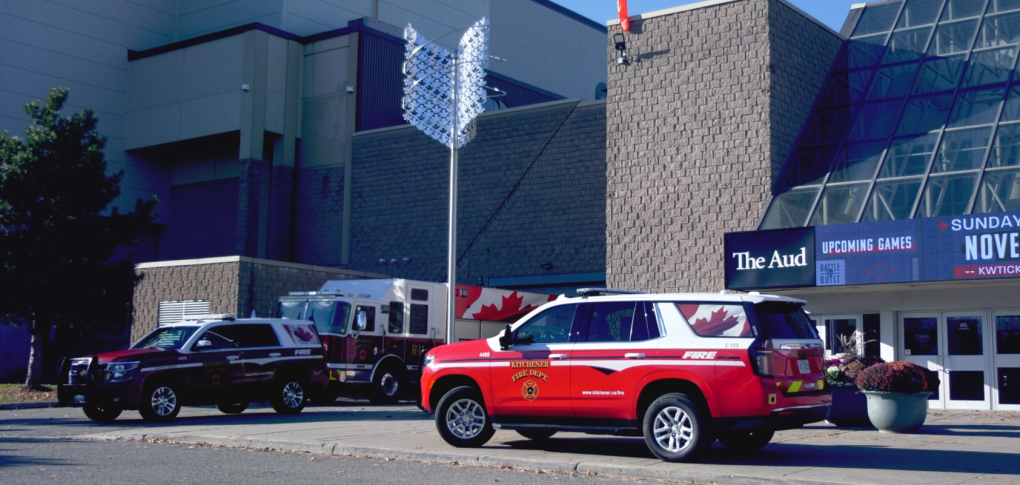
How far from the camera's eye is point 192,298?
28281mm

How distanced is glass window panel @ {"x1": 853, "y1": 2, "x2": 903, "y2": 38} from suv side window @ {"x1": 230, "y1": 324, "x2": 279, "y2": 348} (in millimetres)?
16567

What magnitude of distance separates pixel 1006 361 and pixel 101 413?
1757cm

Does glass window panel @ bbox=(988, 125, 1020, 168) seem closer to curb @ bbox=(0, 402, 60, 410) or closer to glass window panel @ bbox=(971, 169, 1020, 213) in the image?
glass window panel @ bbox=(971, 169, 1020, 213)

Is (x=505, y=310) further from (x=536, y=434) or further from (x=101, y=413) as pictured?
(x=536, y=434)

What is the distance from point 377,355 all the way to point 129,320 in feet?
43.4

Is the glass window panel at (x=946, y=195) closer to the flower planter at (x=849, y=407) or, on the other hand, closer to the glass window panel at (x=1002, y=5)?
the flower planter at (x=849, y=407)

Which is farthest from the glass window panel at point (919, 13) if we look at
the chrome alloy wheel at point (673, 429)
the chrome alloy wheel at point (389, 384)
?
the chrome alloy wheel at point (673, 429)

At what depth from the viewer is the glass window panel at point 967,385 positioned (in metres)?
19.9

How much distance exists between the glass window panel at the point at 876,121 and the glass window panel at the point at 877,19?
2.86 metres

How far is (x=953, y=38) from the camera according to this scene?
2327cm

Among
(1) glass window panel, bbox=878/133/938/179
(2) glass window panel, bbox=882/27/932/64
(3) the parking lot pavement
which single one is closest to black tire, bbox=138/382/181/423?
(3) the parking lot pavement

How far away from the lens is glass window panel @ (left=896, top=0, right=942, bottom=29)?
79.1 feet

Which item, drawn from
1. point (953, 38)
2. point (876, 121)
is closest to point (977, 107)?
point (876, 121)

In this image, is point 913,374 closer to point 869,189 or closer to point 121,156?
point 869,189
